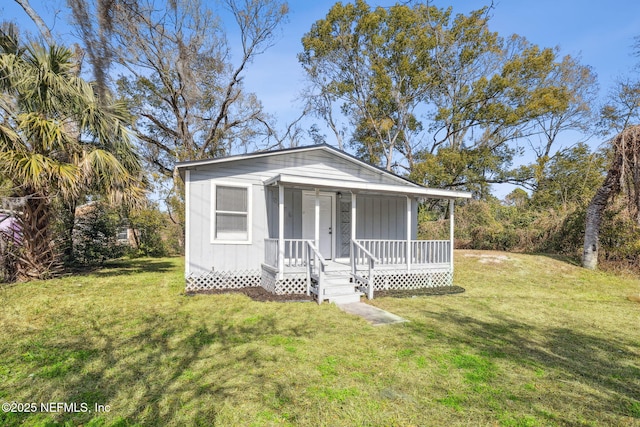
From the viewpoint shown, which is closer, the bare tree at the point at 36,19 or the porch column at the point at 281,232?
the porch column at the point at 281,232

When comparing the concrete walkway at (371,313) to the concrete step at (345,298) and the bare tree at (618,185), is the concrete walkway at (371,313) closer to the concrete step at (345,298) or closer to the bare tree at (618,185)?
the concrete step at (345,298)

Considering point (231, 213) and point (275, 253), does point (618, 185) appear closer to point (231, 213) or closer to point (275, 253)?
point (275, 253)

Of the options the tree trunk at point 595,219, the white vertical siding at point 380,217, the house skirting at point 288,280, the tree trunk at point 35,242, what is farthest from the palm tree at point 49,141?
the tree trunk at point 595,219

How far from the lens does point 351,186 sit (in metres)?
7.72

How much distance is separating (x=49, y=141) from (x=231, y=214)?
173 inches

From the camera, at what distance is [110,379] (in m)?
3.29

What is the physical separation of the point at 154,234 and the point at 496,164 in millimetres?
20890

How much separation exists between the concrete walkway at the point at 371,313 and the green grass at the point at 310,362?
0.89 ft

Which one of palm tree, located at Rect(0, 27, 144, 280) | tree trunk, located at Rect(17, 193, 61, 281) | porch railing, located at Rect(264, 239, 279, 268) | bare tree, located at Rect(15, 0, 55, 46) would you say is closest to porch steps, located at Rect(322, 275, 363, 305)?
porch railing, located at Rect(264, 239, 279, 268)

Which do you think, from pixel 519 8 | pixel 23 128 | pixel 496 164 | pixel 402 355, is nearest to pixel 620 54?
pixel 496 164

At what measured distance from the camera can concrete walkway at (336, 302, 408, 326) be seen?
5.52m

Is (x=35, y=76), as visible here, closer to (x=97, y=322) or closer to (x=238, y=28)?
(x=97, y=322)

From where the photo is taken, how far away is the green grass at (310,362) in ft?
9.15

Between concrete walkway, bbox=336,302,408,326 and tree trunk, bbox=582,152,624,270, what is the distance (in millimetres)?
9134
